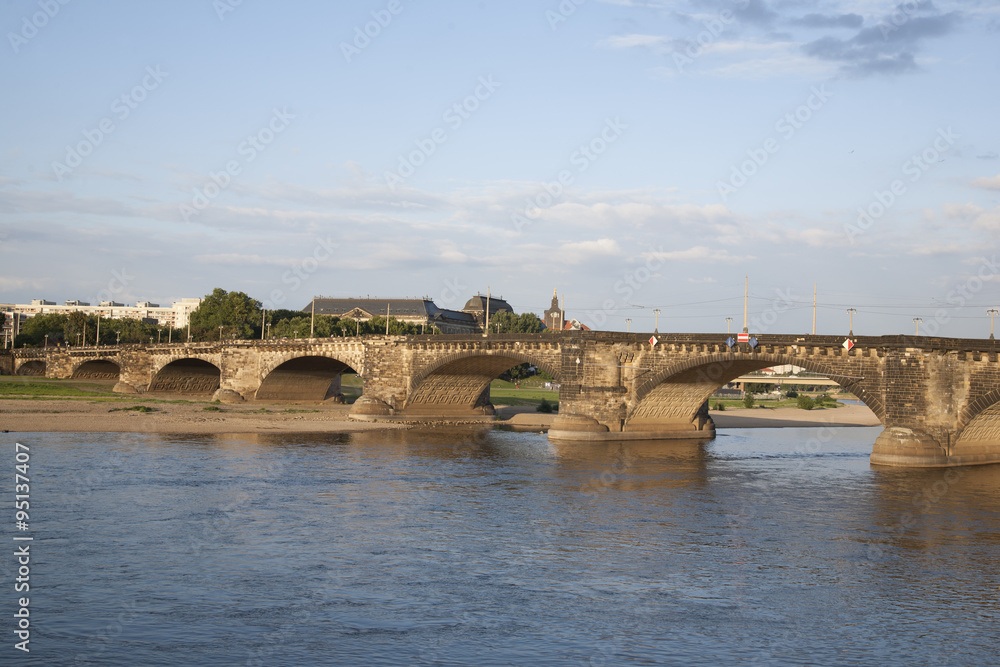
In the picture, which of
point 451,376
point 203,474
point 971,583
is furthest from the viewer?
point 451,376

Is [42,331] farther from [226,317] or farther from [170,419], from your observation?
[170,419]

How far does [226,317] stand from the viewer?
13938 centimetres

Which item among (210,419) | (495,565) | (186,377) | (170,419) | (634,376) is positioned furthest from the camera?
(186,377)

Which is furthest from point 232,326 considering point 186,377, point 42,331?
point 42,331

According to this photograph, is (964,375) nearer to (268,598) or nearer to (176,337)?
(268,598)

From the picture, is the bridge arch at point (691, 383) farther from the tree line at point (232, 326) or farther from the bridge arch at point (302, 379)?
the tree line at point (232, 326)

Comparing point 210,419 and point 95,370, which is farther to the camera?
point 95,370

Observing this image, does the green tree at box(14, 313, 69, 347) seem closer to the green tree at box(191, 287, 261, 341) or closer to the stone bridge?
the green tree at box(191, 287, 261, 341)

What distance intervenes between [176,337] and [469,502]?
533ft

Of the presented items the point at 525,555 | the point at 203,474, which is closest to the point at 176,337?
the point at 203,474

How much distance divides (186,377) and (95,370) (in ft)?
83.7

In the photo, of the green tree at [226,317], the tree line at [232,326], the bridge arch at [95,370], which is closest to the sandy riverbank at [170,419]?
the tree line at [232,326]

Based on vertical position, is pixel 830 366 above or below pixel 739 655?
above

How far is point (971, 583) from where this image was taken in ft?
75.3
